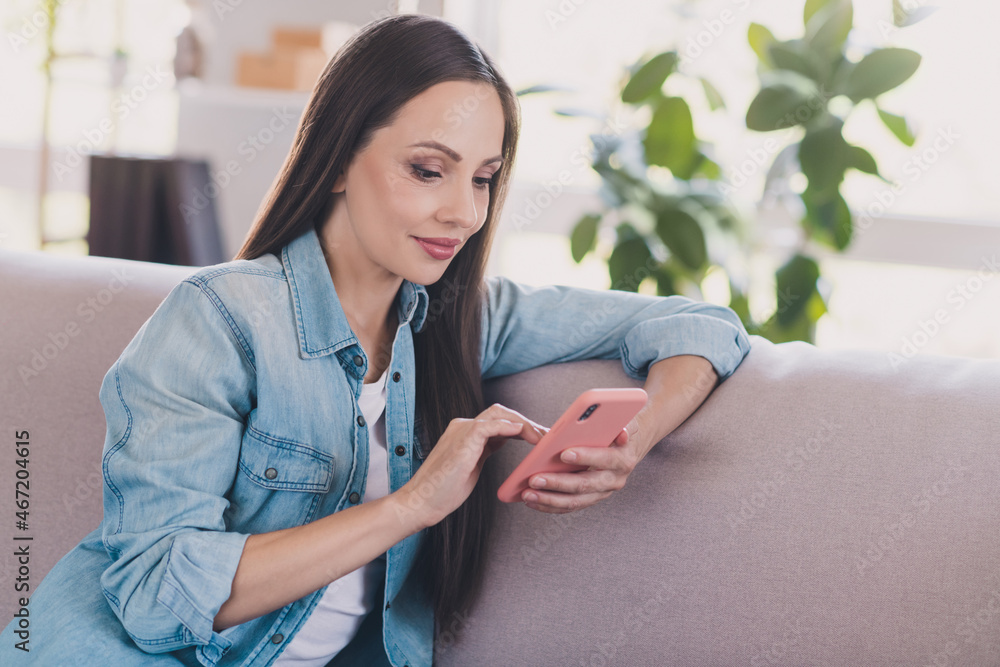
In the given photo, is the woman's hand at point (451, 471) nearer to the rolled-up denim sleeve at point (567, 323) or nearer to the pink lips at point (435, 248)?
the pink lips at point (435, 248)

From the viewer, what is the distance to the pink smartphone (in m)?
0.80

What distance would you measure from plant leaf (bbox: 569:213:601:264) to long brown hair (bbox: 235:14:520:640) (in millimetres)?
847

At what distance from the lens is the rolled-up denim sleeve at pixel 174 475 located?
0.83 m

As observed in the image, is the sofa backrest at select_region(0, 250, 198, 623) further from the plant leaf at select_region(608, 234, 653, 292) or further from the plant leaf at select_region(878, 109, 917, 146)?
the plant leaf at select_region(878, 109, 917, 146)

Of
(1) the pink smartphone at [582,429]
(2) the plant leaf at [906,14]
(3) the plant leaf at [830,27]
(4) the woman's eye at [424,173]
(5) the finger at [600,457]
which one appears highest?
(2) the plant leaf at [906,14]

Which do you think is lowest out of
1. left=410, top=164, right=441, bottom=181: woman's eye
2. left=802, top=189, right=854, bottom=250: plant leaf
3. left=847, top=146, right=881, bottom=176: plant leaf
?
left=802, top=189, right=854, bottom=250: plant leaf

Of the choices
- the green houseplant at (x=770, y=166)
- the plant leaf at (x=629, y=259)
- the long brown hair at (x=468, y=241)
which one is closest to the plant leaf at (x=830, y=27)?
the green houseplant at (x=770, y=166)

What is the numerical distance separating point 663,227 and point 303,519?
1.19 meters

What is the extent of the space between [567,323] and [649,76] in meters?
0.88

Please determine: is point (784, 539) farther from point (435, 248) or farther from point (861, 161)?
point (861, 161)

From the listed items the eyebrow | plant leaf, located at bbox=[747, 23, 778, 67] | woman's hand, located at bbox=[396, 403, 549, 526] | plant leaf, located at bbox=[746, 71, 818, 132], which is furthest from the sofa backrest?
plant leaf, located at bbox=[747, 23, 778, 67]

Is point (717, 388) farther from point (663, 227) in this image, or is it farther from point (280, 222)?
point (663, 227)

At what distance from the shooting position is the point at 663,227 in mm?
1916

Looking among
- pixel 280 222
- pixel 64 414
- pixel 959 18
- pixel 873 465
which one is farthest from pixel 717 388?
pixel 959 18
